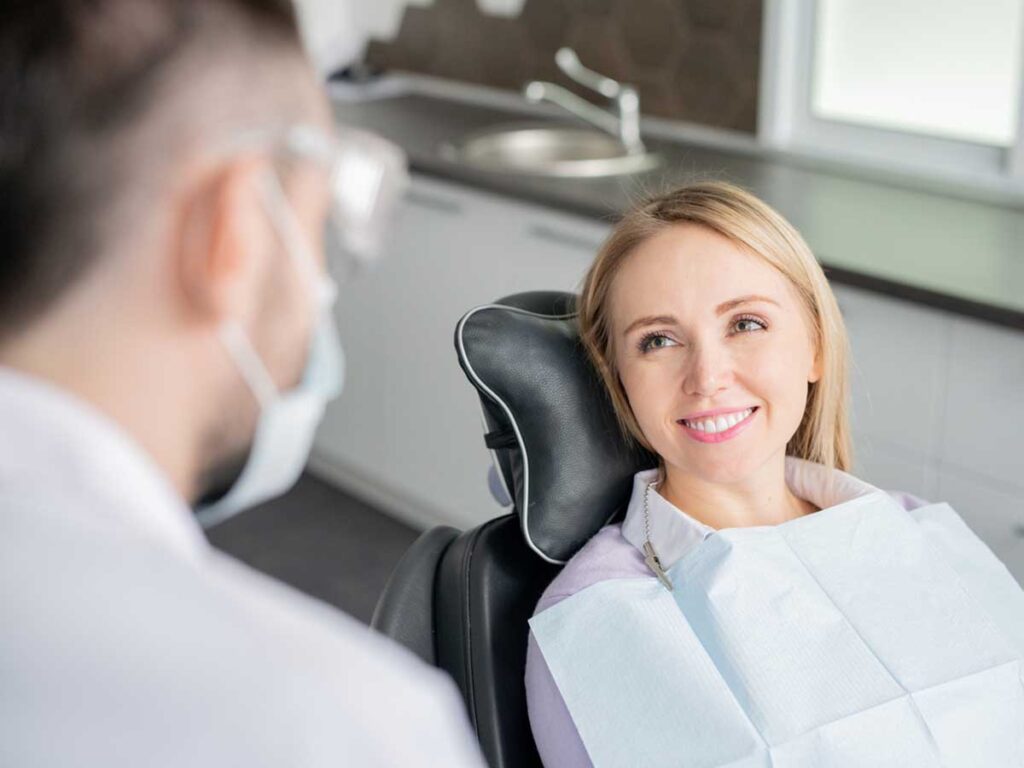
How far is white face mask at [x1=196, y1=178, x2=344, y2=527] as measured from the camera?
2.43ft

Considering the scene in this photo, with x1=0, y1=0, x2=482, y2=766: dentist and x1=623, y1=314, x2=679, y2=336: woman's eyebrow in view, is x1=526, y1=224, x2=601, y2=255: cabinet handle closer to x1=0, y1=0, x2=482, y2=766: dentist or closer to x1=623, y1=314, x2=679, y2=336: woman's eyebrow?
x1=623, y1=314, x2=679, y2=336: woman's eyebrow

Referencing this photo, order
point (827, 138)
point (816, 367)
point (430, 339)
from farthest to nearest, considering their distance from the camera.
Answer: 1. point (430, 339)
2. point (827, 138)
3. point (816, 367)

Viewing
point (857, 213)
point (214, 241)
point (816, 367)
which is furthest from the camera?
A: point (857, 213)

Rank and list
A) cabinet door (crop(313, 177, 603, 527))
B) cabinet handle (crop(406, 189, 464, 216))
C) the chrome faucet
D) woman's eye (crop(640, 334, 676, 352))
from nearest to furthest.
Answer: woman's eye (crop(640, 334, 676, 352))
cabinet door (crop(313, 177, 603, 527))
cabinet handle (crop(406, 189, 464, 216))
the chrome faucet

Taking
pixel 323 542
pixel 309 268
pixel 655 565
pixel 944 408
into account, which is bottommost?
pixel 323 542

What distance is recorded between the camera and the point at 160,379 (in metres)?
0.69

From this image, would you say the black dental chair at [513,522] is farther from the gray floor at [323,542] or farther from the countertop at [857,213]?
the gray floor at [323,542]

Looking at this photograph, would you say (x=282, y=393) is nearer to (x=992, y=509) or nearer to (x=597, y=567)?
(x=597, y=567)

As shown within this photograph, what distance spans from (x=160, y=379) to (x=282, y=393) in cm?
11

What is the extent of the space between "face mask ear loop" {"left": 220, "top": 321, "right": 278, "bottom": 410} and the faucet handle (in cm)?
241

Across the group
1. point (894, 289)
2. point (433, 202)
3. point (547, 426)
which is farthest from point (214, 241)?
point (433, 202)

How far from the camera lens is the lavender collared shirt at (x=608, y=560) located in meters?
1.31

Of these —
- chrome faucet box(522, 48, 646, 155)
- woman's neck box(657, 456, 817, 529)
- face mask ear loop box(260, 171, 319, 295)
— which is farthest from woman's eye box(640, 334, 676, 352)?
chrome faucet box(522, 48, 646, 155)

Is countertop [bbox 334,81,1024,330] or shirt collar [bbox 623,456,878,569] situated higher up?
countertop [bbox 334,81,1024,330]
